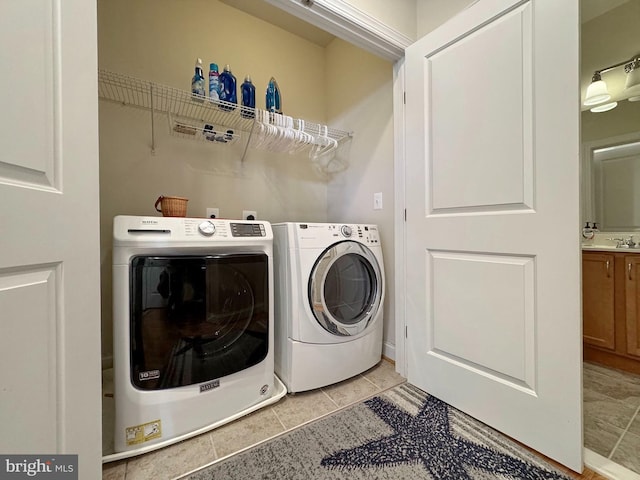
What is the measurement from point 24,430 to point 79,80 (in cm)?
87

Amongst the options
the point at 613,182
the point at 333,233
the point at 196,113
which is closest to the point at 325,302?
the point at 333,233

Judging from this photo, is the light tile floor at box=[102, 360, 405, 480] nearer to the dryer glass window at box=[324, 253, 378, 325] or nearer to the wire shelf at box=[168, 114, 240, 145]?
the dryer glass window at box=[324, 253, 378, 325]

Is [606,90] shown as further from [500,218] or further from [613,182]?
[500,218]

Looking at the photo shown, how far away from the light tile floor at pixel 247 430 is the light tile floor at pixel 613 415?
32.4 inches

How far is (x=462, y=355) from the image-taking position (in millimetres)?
1219

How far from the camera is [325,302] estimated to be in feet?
4.53

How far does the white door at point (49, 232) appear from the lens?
1.76 ft

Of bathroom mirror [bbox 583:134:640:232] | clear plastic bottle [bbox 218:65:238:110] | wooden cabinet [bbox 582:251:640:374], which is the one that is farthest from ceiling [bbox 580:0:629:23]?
clear plastic bottle [bbox 218:65:238:110]

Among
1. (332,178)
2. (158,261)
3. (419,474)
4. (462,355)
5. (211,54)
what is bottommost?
(419,474)

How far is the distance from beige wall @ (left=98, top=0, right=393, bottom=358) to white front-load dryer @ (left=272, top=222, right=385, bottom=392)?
1.26 feet

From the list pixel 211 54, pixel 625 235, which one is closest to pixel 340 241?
pixel 211 54

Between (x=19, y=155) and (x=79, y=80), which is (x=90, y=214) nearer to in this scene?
(x=19, y=155)

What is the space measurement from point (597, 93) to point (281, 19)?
2536mm

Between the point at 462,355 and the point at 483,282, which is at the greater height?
the point at 483,282
